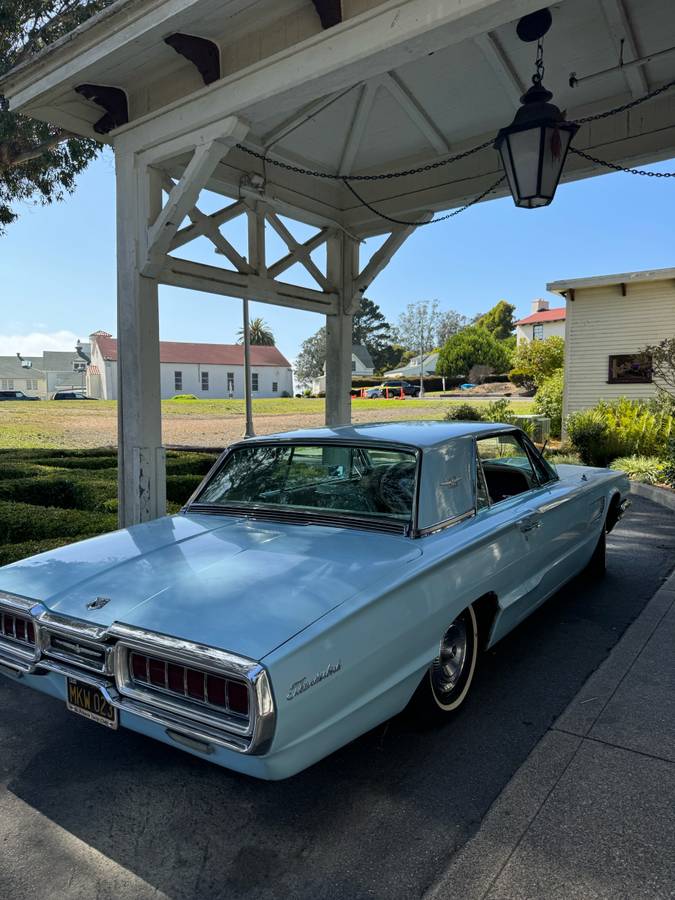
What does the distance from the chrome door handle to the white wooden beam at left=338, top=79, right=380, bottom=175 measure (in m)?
4.32

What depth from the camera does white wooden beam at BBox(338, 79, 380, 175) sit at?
577 centimetres

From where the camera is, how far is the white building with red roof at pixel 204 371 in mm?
60250

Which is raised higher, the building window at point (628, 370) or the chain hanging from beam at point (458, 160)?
the chain hanging from beam at point (458, 160)

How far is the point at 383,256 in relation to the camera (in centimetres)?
754

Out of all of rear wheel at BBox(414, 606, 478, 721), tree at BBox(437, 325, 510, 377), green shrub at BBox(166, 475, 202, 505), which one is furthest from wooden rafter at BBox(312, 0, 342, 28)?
tree at BBox(437, 325, 510, 377)

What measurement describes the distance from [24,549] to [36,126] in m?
7.12

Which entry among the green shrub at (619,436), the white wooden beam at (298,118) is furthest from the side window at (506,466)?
the green shrub at (619,436)

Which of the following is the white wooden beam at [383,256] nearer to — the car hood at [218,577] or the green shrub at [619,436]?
the car hood at [218,577]

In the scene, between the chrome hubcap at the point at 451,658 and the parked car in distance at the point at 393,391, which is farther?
the parked car in distance at the point at 393,391

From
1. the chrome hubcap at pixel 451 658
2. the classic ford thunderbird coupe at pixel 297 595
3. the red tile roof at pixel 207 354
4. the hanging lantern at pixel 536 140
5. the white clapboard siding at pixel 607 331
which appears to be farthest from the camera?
Result: the red tile roof at pixel 207 354

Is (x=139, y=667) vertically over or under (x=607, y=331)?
under

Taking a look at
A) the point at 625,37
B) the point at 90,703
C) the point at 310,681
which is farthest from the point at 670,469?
the point at 90,703

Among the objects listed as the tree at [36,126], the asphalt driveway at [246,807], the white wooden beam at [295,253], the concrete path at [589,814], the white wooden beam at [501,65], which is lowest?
the asphalt driveway at [246,807]

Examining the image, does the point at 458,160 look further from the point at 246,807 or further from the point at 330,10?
the point at 246,807
